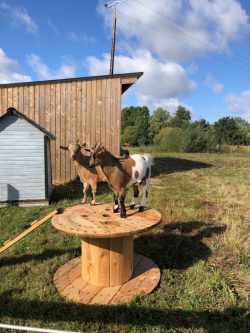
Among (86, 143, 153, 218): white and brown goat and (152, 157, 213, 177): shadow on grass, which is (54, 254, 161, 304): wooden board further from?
(152, 157, 213, 177): shadow on grass

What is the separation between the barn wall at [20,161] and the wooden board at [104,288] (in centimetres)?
387

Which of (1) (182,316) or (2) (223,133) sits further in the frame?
(2) (223,133)

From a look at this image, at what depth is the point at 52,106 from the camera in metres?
11.6

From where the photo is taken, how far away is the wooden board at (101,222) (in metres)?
3.75

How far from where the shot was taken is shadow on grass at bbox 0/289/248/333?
11.7 feet

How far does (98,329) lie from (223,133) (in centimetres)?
5760

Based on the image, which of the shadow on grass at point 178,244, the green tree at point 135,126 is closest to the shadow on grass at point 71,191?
the shadow on grass at point 178,244

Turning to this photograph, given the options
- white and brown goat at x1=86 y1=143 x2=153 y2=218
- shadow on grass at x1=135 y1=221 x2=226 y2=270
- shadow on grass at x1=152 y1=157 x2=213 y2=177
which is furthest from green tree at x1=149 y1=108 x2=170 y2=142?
white and brown goat at x1=86 y1=143 x2=153 y2=218

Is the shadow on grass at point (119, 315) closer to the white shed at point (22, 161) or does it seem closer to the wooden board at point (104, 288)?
the wooden board at point (104, 288)

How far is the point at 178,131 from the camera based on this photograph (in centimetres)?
3478

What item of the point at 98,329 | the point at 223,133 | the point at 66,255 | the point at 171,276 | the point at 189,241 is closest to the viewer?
the point at 98,329

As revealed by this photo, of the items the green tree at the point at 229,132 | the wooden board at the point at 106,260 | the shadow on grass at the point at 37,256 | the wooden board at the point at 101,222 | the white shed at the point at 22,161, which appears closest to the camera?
the wooden board at the point at 101,222

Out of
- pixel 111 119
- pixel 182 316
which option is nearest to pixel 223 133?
pixel 111 119

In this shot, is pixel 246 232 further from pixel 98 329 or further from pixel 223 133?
pixel 223 133
